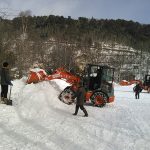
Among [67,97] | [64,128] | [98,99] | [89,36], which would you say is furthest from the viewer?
[89,36]

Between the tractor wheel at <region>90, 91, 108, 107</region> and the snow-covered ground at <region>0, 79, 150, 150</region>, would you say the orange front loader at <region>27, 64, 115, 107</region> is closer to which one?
the tractor wheel at <region>90, 91, 108, 107</region>

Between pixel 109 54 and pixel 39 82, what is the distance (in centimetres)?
10453

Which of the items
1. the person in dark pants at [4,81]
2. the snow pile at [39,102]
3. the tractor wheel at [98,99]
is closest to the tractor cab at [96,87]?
the tractor wheel at [98,99]

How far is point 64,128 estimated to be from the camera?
13672 millimetres

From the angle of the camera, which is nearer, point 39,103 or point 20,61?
point 39,103

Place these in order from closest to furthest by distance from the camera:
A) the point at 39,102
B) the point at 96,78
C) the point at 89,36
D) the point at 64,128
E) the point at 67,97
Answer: the point at 64,128 < the point at 39,102 < the point at 67,97 < the point at 96,78 < the point at 89,36

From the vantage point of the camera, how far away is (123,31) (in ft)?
546

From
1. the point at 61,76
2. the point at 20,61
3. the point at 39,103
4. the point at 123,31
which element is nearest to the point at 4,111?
the point at 39,103

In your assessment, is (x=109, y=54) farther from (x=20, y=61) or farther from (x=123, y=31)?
(x=20, y=61)

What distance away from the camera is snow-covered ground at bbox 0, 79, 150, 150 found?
442 inches

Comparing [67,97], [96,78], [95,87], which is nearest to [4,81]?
[67,97]

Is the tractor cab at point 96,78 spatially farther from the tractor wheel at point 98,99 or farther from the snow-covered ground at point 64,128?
the snow-covered ground at point 64,128

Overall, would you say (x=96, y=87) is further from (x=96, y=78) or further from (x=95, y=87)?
(x=96, y=78)

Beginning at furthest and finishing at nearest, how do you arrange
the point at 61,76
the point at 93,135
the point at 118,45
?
the point at 118,45, the point at 61,76, the point at 93,135
